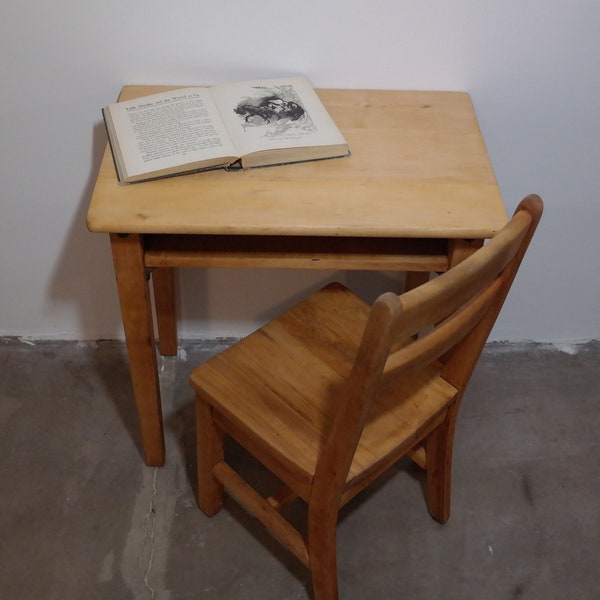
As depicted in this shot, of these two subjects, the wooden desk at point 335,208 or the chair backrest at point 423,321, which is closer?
the chair backrest at point 423,321

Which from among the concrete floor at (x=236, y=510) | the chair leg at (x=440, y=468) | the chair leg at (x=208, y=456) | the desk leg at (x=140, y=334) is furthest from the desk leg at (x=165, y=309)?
the chair leg at (x=440, y=468)

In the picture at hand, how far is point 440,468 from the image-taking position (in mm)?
1417

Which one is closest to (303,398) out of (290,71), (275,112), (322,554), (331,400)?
(331,400)

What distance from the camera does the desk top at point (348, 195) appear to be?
3.58 feet

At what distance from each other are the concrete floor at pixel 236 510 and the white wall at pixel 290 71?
0.33 metres

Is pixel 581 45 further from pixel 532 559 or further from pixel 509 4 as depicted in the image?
pixel 532 559

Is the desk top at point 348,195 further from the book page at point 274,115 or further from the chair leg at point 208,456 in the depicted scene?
the chair leg at point 208,456

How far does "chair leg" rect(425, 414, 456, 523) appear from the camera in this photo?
1.34 m

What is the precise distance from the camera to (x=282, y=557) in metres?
1.45

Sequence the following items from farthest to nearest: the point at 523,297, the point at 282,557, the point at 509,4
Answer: the point at 523,297
the point at 282,557
the point at 509,4

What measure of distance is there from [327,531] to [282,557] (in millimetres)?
334

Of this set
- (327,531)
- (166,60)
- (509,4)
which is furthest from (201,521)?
(509,4)

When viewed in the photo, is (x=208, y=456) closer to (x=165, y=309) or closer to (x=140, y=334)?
(x=140, y=334)

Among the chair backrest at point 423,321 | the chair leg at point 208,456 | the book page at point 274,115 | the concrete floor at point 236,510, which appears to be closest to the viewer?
the chair backrest at point 423,321
